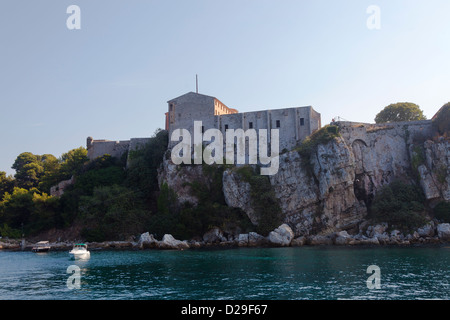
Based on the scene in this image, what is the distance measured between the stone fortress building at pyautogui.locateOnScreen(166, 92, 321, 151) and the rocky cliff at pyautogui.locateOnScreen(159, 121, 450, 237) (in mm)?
3315

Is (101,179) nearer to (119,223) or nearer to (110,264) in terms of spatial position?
(119,223)

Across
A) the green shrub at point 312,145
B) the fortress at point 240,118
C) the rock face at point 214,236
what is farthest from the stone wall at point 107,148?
the green shrub at point 312,145

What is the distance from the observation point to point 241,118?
1863 inches

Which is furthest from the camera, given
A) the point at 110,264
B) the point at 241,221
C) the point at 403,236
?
the point at 241,221

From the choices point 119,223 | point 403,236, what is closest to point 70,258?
point 119,223

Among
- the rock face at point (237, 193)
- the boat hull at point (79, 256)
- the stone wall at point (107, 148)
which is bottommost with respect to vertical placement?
the boat hull at point (79, 256)

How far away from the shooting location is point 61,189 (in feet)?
174

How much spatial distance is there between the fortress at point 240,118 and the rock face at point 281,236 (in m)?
11.0

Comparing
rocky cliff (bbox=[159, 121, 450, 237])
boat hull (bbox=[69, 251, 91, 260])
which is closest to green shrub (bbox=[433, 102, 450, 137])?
rocky cliff (bbox=[159, 121, 450, 237])

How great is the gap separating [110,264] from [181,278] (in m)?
8.84

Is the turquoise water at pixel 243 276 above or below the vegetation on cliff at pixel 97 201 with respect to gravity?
below

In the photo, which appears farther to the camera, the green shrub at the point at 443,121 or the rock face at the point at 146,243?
the green shrub at the point at 443,121

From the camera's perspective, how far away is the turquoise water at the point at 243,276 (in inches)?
661

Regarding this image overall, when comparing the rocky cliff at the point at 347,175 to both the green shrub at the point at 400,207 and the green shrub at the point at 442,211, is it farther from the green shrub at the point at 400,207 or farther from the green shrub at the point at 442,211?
the green shrub at the point at 400,207
